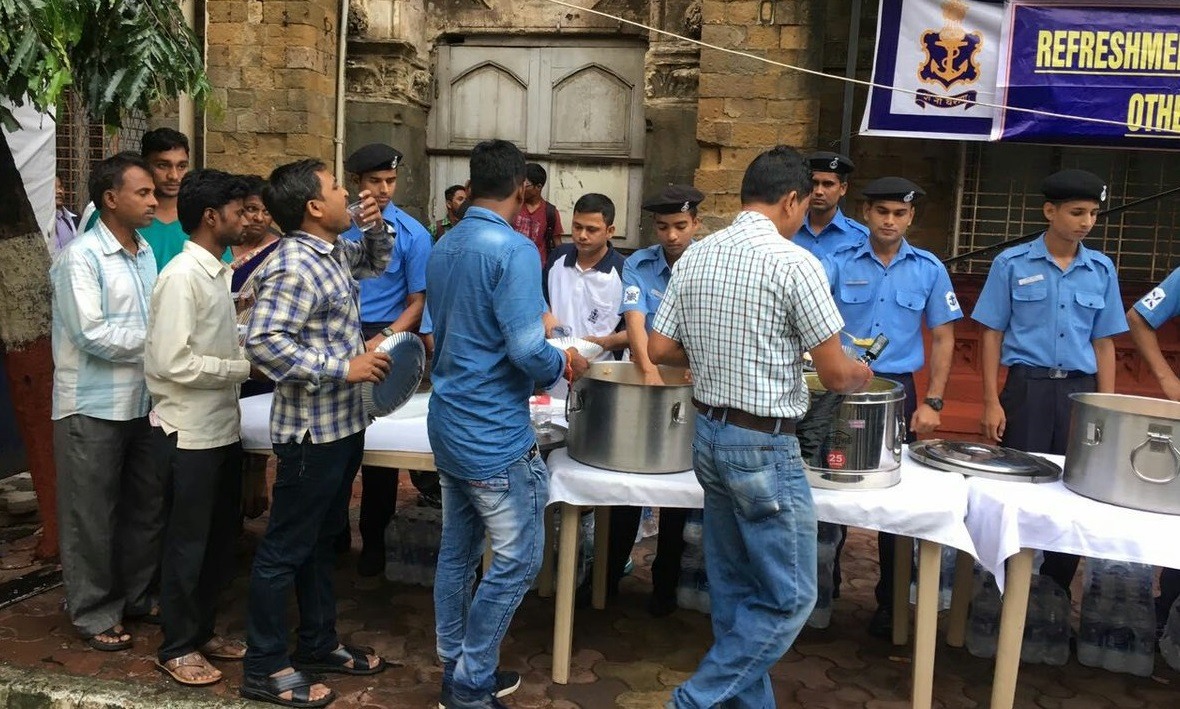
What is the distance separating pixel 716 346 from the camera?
299 centimetres

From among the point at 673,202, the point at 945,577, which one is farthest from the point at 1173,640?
the point at 673,202

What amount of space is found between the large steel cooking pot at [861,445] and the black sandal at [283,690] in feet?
6.08

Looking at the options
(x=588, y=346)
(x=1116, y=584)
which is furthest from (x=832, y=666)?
(x=588, y=346)

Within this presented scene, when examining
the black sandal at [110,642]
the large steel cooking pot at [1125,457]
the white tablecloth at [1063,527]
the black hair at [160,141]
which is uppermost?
the black hair at [160,141]

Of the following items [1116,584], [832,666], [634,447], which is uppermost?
[634,447]

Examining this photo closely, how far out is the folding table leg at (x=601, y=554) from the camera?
14.6ft

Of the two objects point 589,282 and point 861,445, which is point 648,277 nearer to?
point 589,282

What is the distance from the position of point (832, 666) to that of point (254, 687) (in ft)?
7.05

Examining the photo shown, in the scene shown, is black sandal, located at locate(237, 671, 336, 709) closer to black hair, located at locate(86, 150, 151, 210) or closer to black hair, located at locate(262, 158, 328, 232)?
black hair, located at locate(262, 158, 328, 232)

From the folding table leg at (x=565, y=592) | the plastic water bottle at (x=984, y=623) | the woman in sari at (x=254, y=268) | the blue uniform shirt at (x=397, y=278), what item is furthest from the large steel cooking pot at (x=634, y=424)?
the woman in sari at (x=254, y=268)

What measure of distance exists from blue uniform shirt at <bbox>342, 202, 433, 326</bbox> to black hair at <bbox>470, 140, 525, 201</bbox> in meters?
1.70

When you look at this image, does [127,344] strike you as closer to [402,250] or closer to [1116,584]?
[402,250]

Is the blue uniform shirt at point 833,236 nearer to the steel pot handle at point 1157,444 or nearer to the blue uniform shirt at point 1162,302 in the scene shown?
the blue uniform shirt at point 1162,302

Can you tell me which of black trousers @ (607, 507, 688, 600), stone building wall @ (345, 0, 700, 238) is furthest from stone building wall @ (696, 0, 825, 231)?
black trousers @ (607, 507, 688, 600)
